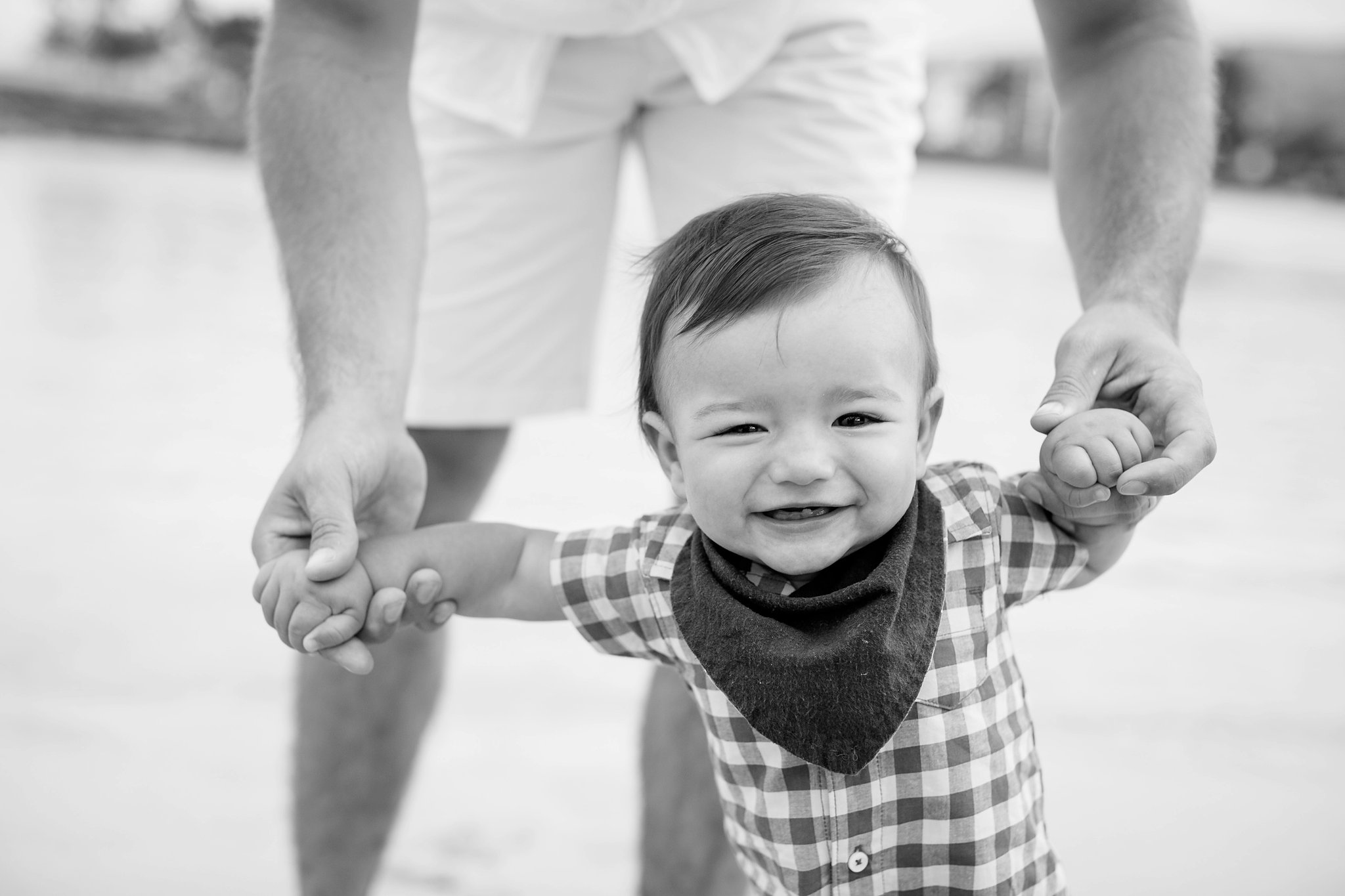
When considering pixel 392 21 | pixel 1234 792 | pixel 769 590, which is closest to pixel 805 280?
pixel 769 590

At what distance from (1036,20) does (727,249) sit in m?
0.64

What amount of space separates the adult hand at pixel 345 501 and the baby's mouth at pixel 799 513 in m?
0.33

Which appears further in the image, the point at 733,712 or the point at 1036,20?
the point at 1036,20

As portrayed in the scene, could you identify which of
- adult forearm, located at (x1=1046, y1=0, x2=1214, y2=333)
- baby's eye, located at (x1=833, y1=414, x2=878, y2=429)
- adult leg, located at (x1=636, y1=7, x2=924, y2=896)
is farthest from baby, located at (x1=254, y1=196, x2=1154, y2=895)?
adult leg, located at (x1=636, y1=7, x2=924, y2=896)

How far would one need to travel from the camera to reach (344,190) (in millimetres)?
1298

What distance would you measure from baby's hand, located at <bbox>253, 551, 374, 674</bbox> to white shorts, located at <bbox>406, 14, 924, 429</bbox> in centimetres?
52

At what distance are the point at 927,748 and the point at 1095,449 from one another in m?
0.29

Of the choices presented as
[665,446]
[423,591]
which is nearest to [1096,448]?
[665,446]

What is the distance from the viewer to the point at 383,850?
164 centimetres

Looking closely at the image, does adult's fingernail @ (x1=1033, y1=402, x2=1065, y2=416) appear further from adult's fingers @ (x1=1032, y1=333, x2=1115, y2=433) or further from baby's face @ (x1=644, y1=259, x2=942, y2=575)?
baby's face @ (x1=644, y1=259, x2=942, y2=575)

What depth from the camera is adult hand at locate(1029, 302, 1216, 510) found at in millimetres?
990

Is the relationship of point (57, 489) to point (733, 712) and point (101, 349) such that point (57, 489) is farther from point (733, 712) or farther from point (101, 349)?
point (733, 712)

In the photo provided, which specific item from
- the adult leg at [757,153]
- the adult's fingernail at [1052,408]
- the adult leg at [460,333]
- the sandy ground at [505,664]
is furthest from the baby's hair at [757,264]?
the sandy ground at [505,664]

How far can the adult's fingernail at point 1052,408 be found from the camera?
1036 millimetres
